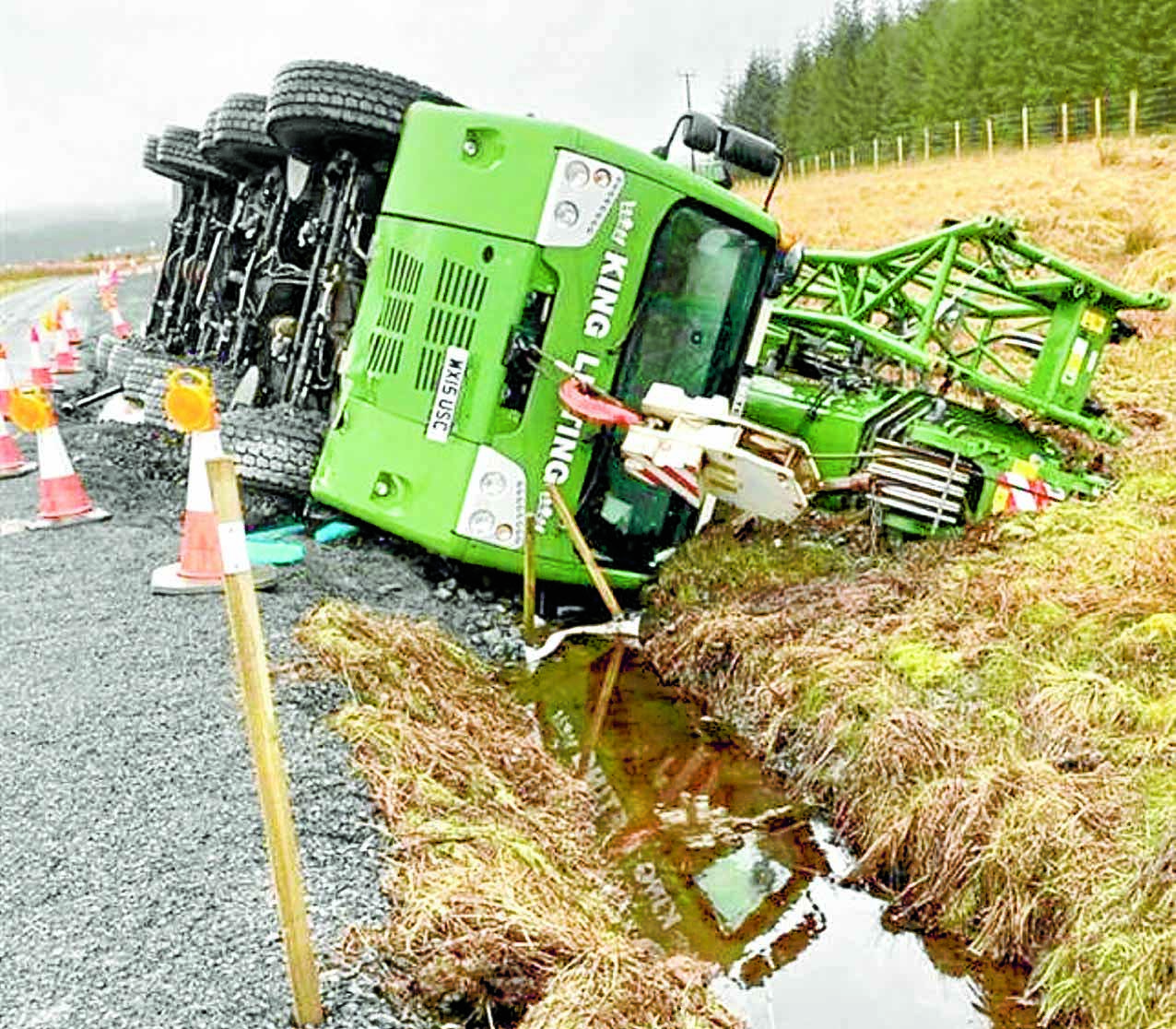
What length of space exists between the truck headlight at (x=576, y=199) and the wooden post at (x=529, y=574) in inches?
47.5

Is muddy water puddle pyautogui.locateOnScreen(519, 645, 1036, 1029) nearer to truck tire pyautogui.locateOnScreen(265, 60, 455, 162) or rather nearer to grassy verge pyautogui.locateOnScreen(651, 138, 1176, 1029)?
grassy verge pyautogui.locateOnScreen(651, 138, 1176, 1029)

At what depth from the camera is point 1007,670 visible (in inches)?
179

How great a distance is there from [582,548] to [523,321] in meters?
1.01

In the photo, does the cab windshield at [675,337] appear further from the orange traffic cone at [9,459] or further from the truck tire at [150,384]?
the orange traffic cone at [9,459]

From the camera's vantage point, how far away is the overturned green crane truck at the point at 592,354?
5.62 meters

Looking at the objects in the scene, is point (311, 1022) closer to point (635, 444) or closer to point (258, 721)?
point (258, 721)

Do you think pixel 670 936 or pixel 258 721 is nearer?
pixel 258 721

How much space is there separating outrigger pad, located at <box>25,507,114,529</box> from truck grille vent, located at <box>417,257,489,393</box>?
7.31ft

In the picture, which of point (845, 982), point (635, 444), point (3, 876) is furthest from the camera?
point (635, 444)

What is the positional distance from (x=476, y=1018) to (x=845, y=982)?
46.9 inches

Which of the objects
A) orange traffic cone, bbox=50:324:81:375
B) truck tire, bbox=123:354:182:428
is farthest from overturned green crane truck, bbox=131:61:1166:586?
orange traffic cone, bbox=50:324:81:375

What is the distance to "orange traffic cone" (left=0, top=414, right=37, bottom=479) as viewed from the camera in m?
8.45

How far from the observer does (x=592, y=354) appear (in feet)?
18.9

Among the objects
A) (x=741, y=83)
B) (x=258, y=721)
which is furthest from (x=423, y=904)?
(x=741, y=83)
